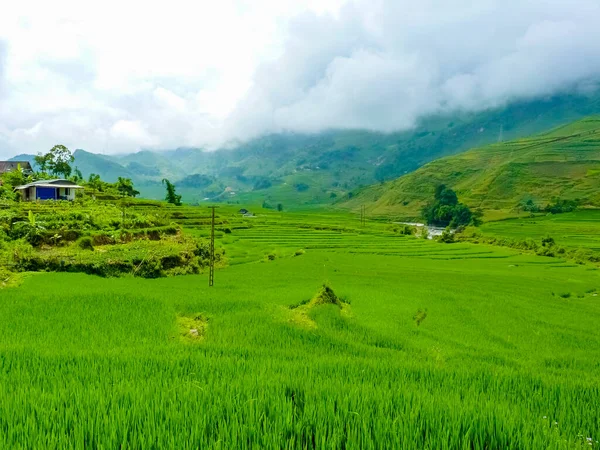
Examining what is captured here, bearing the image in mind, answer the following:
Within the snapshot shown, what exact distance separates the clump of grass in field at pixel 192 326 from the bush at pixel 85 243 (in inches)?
822

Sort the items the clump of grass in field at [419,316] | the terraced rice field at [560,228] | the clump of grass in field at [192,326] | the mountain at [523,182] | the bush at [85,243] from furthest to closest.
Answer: the mountain at [523,182]
the terraced rice field at [560,228]
the bush at [85,243]
the clump of grass in field at [419,316]
the clump of grass in field at [192,326]

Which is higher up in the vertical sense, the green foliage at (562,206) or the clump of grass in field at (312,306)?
the green foliage at (562,206)

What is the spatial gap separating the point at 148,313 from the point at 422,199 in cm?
17137

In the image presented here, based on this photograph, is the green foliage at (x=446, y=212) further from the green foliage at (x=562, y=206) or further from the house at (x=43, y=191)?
the house at (x=43, y=191)

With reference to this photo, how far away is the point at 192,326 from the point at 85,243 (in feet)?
74.3

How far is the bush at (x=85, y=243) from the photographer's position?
29233mm

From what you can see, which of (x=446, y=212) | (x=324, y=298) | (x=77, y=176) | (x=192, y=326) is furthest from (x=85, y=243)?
(x=446, y=212)

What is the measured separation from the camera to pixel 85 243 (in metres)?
29.5

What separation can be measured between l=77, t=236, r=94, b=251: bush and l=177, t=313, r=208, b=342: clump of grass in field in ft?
68.5

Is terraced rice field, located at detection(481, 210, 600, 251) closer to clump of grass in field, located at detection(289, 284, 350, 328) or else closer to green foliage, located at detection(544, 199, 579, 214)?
green foliage, located at detection(544, 199, 579, 214)

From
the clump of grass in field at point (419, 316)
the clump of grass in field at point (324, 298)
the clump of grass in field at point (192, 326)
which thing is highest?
the clump of grass in field at point (324, 298)

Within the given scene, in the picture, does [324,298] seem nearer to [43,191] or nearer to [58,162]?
[43,191]

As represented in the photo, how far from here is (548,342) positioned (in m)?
13.5

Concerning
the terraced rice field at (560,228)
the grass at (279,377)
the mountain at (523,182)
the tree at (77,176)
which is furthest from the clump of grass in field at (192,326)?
the mountain at (523,182)
